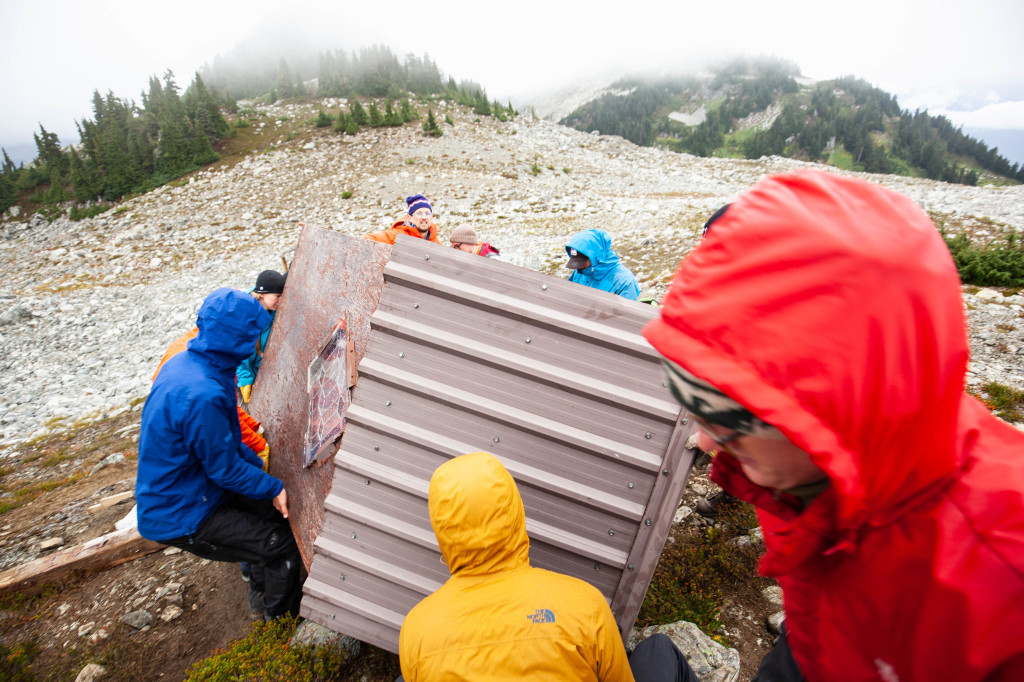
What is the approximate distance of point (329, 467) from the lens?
129 inches

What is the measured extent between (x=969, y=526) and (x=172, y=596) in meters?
5.74

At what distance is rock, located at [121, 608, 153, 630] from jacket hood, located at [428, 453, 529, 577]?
3.94 meters

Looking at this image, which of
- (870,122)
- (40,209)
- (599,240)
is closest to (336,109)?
(40,209)

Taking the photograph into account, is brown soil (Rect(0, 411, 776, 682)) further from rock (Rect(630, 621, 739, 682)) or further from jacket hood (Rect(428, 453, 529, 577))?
jacket hood (Rect(428, 453, 529, 577))

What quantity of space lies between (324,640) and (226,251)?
17825 mm

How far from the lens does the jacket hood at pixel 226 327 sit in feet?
9.93

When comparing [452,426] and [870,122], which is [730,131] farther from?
[452,426]

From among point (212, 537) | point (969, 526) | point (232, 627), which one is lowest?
point (232, 627)

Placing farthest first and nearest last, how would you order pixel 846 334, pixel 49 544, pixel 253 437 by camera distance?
1. pixel 49 544
2. pixel 253 437
3. pixel 846 334

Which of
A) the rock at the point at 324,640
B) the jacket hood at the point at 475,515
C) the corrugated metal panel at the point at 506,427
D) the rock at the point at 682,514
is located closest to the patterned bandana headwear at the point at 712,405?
the jacket hood at the point at 475,515

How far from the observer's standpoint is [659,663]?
7.43ft

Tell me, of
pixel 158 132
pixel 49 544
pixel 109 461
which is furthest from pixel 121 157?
pixel 49 544

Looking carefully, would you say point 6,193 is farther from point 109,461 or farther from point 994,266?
point 994,266

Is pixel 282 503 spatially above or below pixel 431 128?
below
